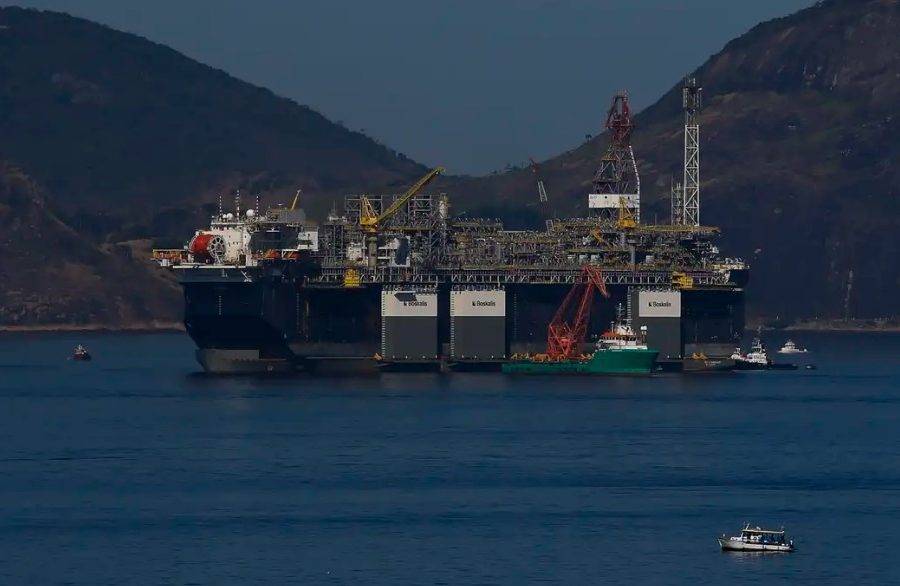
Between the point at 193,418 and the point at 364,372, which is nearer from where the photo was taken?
the point at 193,418

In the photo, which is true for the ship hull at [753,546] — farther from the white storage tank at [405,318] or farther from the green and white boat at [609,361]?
the white storage tank at [405,318]

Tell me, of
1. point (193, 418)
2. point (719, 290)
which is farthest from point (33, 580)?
point (719, 290)

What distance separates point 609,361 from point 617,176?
1834cm

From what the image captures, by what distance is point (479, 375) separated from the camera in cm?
16125

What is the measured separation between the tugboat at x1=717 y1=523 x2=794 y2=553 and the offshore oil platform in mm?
74287

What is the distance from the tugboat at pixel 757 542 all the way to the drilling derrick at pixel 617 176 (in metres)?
86.2

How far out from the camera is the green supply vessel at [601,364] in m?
156

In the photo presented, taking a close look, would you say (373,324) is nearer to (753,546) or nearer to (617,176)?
(617,176)

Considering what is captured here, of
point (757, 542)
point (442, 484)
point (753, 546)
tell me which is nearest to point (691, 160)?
point (442, 484)

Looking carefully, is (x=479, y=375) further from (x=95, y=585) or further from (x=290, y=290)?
(x=95, y=585)

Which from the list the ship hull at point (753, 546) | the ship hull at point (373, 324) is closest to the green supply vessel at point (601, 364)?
→ the ship hull at point (373, 324)

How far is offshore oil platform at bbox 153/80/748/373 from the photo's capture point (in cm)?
15512

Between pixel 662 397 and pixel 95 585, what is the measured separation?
229 ft

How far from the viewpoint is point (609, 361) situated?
517ft
